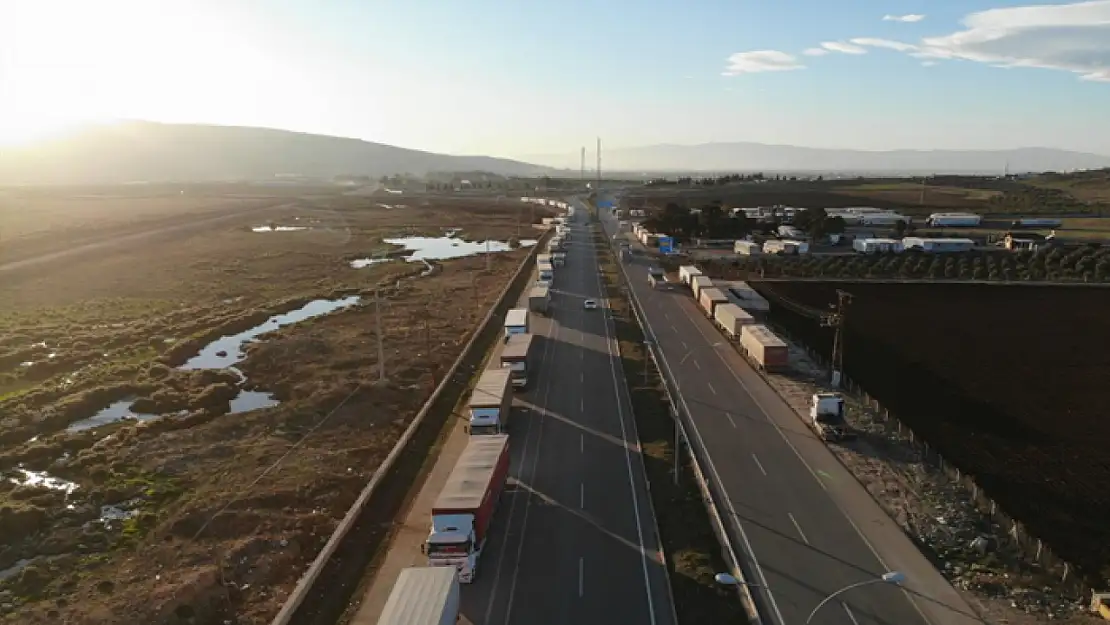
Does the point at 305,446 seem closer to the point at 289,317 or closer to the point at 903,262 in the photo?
the point at 289,317

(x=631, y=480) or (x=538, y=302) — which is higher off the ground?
(x=538, y=302)

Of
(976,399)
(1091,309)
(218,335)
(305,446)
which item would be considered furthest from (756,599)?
(1091,309)

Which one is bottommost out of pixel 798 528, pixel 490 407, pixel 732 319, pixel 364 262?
pixel 798 528

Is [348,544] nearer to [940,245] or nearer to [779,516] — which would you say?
[779,516]

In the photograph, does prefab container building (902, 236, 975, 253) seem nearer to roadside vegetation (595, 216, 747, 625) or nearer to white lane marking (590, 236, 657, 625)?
white lane marking (590, 236, 657, 625)

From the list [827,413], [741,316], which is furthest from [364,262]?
[827,413]

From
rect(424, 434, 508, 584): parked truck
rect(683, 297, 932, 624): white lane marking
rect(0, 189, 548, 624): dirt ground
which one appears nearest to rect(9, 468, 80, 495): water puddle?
rect(0, 189, 548, 624): dirt ground

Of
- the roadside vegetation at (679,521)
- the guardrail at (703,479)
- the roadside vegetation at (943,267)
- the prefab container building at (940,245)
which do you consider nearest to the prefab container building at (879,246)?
the prefab container building at (940,245)
